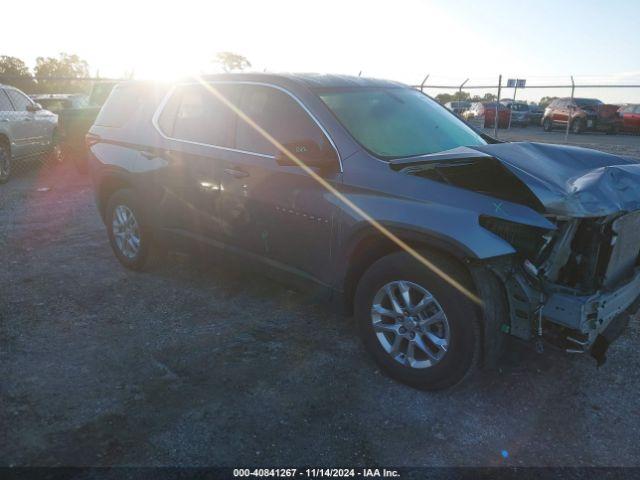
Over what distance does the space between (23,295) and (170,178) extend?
5.73ft

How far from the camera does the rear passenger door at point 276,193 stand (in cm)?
353

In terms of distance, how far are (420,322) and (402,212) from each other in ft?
2.17

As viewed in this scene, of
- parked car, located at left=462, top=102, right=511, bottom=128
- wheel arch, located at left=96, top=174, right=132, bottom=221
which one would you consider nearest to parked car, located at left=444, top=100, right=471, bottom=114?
parked car, located at left=462, top=102, right=511, bottom=128

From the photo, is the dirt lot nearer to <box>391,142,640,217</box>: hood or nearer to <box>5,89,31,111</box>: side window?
<box>391,142,640,217</box>: hood

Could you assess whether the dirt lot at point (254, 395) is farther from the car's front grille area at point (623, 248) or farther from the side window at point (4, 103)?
the side window at point (4, 103)

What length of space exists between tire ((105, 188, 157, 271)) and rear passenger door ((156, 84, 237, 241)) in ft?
1.20

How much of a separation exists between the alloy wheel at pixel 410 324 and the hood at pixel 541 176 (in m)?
0.69

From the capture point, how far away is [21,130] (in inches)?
432

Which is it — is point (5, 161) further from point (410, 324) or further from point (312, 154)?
point (410, 324)

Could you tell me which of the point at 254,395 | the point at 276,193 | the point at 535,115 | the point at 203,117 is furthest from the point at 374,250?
the point at 535,115

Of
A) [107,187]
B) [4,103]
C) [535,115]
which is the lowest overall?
[535,115]

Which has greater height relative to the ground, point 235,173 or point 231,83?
point 231,83

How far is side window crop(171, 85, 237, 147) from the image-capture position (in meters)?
4.16

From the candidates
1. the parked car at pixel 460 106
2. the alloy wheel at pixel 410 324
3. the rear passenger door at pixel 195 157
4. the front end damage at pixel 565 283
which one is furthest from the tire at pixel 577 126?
the alloy wheel at pixel 410 324
